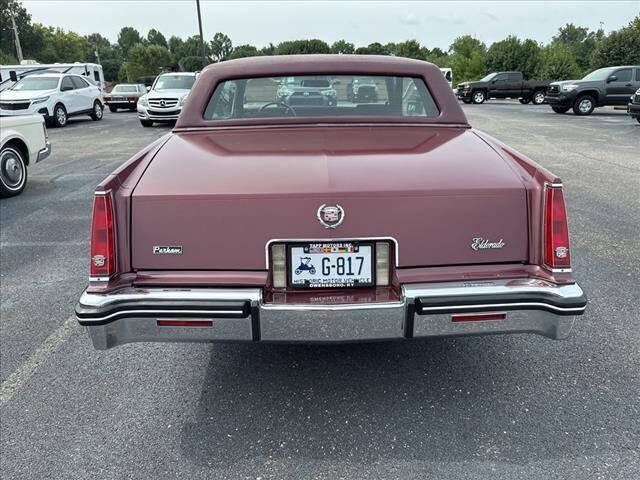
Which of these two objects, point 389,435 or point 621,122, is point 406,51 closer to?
point 621,122

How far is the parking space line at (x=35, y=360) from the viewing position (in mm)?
2889

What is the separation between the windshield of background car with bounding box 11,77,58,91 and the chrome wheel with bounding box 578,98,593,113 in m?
19.5

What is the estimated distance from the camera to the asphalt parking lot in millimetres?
2301

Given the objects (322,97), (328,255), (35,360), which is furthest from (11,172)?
(328,255)

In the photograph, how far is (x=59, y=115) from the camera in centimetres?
1842

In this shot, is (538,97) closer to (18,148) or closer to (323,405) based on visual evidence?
(18,148)

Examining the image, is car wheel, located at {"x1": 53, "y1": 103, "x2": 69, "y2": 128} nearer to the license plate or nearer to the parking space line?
the parking space line

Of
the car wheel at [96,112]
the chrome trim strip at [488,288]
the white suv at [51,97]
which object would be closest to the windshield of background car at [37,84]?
the white suv at [51,97]

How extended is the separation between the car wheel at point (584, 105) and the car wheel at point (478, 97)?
11.0m

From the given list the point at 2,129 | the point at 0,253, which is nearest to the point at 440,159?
the point at 0,253

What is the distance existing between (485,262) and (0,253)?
4.94m

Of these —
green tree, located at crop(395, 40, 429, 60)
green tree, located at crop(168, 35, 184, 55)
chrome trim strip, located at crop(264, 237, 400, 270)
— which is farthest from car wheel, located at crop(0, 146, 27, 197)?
green tree, located at crop(168, 35, 184, 55)

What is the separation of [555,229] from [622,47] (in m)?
35.3

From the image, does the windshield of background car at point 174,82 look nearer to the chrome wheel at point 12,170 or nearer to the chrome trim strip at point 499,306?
the chrome wheel at point 12,170
